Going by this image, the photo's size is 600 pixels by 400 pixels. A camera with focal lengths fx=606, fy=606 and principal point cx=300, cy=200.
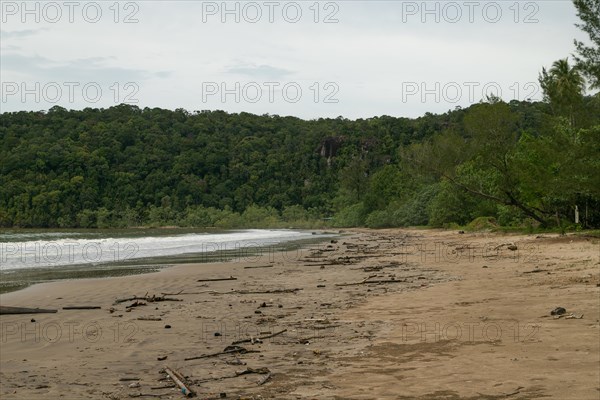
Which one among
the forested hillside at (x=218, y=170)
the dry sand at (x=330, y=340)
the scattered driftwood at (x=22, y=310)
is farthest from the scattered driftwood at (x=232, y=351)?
the forested hillside at (x=218, y=170)

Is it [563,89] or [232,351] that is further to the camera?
[563,89]

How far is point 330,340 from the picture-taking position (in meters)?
8.49

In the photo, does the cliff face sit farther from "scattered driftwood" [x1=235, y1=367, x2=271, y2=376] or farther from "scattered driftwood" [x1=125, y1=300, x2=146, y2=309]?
"scattered driftwood" [x1=235, y1=367, x2=271, y2=376]

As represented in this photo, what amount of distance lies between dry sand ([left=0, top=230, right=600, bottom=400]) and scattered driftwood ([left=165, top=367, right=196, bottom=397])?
0.08m

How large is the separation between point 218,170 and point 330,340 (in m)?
125

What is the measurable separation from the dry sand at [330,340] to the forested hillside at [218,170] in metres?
40.7

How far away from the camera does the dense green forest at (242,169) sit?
5550 cm

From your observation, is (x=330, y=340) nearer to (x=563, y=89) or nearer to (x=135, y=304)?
(x=135, y=304)

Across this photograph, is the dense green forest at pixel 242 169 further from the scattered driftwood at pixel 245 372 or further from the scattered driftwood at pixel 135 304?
the scattered driftwood at pixel 245 372

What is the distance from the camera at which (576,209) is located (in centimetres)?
3294

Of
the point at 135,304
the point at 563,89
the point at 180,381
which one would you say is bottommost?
the point at 135,304

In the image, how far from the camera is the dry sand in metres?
6.08

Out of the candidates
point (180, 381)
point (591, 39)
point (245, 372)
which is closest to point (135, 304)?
point (245, 372)

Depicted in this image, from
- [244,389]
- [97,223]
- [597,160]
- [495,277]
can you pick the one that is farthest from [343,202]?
[244,389]
